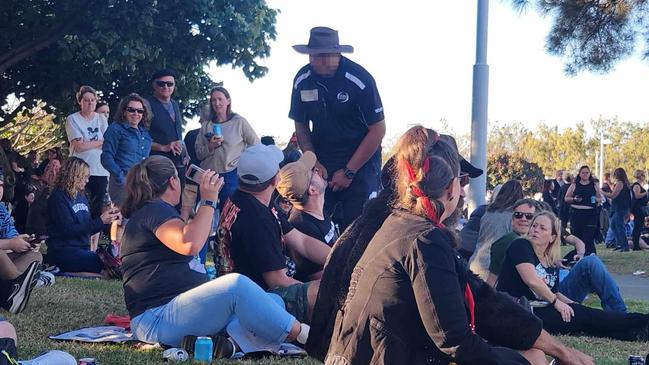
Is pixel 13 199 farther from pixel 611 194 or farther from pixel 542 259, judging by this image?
pixel 611 194

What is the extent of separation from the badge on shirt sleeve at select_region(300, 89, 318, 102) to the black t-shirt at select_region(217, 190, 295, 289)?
5.39 ft

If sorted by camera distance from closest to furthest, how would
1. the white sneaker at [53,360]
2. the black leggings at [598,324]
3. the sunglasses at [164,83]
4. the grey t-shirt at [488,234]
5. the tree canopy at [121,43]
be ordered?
the white sneaker at [53,360], the black leggings at [598,324], the grey t-shirt at [488,234], the sunglasses at [164,83], the tree canopy at [121,43]

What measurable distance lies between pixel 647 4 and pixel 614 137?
167 feet

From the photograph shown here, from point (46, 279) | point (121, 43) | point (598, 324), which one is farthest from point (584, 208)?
point (46, 279)

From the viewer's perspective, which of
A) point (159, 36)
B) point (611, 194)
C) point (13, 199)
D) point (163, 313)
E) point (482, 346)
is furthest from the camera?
point (611, 194)

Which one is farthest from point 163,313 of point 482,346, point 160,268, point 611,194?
point 611,194

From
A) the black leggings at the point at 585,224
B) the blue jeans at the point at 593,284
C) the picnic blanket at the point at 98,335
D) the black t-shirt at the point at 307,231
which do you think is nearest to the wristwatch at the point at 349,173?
the black t-shirt at the point at 307,231

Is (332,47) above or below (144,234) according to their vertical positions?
above

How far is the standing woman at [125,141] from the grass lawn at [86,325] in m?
1.16

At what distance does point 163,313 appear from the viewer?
17.3ft

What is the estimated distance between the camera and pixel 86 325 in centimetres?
626

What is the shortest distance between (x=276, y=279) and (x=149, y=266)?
0.77m

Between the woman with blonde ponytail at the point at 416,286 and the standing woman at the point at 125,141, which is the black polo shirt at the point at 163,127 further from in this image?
the woman with blonde ponytail at the point at 416,286

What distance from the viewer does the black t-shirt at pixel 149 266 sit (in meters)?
5.30
